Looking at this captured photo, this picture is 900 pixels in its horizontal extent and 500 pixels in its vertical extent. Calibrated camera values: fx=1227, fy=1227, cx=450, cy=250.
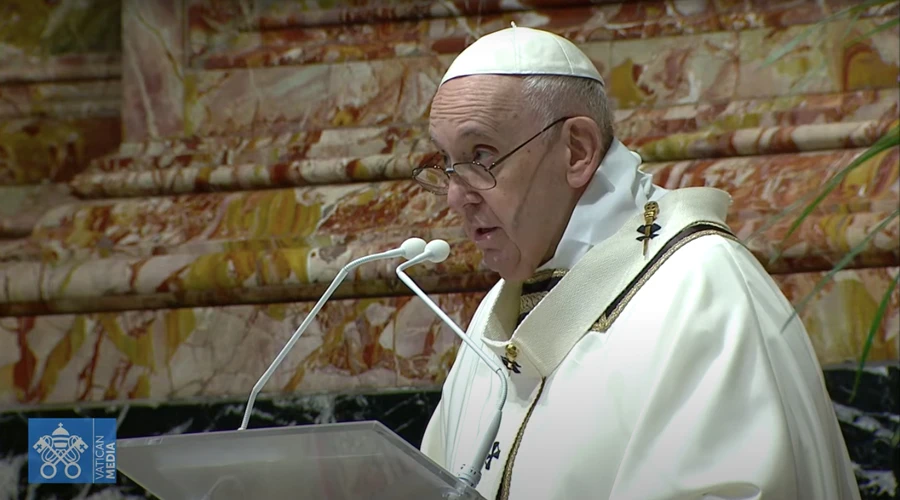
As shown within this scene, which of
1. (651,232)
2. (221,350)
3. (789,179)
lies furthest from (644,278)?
(221,350)

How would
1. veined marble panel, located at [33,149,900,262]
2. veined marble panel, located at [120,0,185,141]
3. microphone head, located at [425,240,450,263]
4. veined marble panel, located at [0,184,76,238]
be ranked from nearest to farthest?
microphone head, located at [425,240,450,263]
veined marble panel, located at [33,149,900,262]
veined marble panel, located at [120,0,185,141]
veined marble panel, located at [0,184,76,238]

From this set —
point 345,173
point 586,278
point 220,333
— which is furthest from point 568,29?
point 586,278

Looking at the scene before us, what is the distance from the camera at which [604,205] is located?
304 centimetres

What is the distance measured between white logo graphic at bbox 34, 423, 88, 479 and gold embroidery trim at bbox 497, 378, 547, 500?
1.02 m

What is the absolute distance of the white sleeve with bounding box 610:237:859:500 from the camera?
2.38 metres

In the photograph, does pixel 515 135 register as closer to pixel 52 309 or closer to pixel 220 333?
pixel 220 333

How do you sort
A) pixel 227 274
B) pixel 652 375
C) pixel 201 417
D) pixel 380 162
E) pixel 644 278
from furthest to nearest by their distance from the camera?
pixel 380 162, pixel 227 274, pixel 201 417, pixel 644 278, pixel 652 375

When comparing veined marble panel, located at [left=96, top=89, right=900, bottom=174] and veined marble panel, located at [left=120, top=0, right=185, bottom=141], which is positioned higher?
veined marble panel, located at [left=120, top=0, right=185, bottom=141]

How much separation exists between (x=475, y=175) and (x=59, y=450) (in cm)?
123

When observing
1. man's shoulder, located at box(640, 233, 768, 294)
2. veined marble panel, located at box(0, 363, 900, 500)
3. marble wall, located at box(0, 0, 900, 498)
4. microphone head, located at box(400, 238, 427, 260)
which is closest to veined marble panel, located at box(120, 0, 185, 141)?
marble wall, located at box(0, 0, 900, 498)

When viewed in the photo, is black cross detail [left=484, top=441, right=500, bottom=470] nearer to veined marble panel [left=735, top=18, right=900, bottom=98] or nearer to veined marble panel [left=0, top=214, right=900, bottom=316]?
veined marble panel [left=0, top=214, right=900, bottom=316]

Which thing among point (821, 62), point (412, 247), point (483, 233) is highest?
point (821, 62)

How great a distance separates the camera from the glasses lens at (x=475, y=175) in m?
3.09

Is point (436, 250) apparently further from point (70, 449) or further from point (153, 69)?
point (153, 69)
